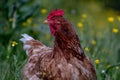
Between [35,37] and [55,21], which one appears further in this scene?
[35,37]

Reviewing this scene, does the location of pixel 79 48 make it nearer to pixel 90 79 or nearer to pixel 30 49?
pixel 90 79

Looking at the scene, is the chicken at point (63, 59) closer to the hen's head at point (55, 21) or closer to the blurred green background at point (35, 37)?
the hen's head at point (55, 21)

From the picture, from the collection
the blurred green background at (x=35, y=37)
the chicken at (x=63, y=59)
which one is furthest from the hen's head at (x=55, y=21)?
the blurred green background at (x=35, y=37)

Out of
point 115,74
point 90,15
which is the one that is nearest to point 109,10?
point 90,15

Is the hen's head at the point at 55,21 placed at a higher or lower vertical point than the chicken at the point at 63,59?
higher

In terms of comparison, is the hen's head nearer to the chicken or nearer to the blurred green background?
the chicken

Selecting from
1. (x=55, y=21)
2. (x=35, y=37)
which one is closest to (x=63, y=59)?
(x=55, y=21)

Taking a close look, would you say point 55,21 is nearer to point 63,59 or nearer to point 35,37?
point 63,59

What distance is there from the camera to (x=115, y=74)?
751 cm

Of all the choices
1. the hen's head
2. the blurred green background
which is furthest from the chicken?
the blurred green background

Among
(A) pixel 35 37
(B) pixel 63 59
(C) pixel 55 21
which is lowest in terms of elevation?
(A) pixel 35 37

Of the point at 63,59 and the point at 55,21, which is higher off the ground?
the point at 55,21

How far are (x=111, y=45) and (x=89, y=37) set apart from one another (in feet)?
2.01

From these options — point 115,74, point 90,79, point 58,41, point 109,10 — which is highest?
point 58,41
